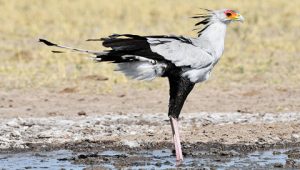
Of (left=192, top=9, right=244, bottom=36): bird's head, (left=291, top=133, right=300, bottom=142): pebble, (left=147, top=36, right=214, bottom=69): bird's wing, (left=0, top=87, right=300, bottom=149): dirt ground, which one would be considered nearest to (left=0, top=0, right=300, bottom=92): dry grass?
(left=0, top=87, right=300, bottom=149): dirt ground

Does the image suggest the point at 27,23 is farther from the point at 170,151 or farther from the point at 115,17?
the point at 170,151

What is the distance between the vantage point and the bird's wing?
321 inches

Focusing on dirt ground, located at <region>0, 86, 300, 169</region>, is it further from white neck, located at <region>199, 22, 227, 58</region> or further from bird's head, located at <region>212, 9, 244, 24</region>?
bird's head, located at <region>212, 9, 244, 24</region>

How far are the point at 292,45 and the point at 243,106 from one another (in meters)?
5.46

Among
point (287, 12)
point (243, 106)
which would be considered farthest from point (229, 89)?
point (287, 12)

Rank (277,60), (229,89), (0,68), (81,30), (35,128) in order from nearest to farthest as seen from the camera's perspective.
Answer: (35,128)
(229,89)
(0,68)
(277,60)
(81,30)

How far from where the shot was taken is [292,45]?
17.1m

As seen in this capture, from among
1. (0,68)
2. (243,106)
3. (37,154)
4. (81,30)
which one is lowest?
(37,154)

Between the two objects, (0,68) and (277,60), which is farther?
(277,60)

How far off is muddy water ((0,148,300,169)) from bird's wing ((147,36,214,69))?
3.27 ft

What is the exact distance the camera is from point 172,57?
322 inches

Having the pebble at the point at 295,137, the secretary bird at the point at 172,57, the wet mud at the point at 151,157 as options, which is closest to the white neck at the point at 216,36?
the secretary bird at the point at 172,57

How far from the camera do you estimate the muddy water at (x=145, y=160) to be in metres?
8.12

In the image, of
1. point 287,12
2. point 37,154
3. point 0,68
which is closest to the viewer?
point 37,154
